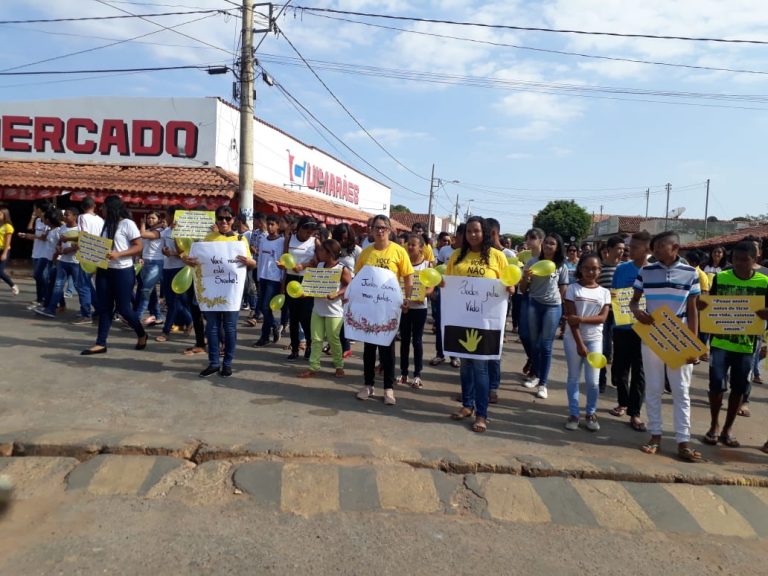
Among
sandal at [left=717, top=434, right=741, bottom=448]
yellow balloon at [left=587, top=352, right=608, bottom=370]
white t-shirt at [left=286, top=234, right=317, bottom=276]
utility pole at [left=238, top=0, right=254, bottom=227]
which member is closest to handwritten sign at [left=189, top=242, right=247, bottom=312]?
white t-shirt at [left=286, top=234, right=317, bottom=276]

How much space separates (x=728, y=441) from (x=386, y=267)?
130 inches

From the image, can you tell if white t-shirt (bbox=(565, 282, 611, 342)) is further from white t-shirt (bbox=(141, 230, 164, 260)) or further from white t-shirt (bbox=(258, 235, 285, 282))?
white t-shirt (bbox=(141, 230, 164, 260))

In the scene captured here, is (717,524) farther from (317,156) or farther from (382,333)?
(317,156)

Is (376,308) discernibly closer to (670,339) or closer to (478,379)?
(478,379)

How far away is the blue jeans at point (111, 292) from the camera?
6.39 meters

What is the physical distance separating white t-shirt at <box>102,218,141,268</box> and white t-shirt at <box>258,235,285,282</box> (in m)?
1.81

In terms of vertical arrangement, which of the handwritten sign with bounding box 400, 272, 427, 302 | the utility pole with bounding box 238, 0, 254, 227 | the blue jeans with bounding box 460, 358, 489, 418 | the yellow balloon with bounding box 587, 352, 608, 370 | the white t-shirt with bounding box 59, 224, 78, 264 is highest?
the utility pole with bounding box 238, 0, 254, 227

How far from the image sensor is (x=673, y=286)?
4.52 meters

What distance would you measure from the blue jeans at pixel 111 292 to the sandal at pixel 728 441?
6190 millimetres

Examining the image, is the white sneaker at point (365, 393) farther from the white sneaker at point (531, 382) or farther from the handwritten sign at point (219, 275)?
the white sneaker at point (531, 382)

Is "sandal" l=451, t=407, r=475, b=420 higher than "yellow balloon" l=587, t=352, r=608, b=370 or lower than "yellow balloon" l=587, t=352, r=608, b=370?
lower

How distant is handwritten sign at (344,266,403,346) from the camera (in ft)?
17.3

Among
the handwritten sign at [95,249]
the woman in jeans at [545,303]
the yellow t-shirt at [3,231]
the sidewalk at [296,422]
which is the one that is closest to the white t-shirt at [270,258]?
the sidewalk at [296,422]

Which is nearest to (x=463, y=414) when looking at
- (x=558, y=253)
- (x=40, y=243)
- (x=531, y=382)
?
(x=531, y=382)
